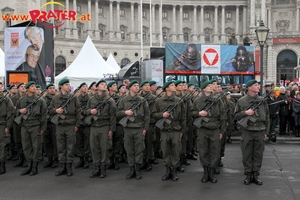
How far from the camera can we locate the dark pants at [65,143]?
9.66m

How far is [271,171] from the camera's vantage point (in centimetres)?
993

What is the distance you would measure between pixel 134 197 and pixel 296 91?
1076 centimetres

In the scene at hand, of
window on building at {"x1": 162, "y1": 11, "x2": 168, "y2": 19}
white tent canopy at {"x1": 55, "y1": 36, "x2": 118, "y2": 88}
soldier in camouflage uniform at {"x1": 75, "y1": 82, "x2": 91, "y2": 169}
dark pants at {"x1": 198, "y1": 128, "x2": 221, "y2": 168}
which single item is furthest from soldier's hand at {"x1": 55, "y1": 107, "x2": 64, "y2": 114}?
window on building at {"x1": 162, "y1": 11, "x2": 168, "y2": 19}

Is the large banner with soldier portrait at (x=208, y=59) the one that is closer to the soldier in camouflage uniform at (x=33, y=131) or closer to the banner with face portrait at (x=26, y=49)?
the banner with face portrait at (x=26, y=49)

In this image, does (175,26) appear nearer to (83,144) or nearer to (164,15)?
(164,15)

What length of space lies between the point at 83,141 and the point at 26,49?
8.50m

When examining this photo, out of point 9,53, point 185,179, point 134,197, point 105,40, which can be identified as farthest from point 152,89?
point 105,40

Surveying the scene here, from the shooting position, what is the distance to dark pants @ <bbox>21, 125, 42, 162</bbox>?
32.2ft

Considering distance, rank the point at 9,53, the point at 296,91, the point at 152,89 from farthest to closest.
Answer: the point at 9,53 → the point at 296,91 → the point at 152,89

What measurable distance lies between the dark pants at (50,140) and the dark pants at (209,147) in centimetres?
453

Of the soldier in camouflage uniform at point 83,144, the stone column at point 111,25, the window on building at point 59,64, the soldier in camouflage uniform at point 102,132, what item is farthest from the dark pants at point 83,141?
the stone column at point 111,25

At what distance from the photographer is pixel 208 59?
24312 millimetres

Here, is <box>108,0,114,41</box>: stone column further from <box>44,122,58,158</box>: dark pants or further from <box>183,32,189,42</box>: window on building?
<box>44,122,58,158</box>: dark pants

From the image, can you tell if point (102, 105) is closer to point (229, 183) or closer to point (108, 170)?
point (108, 170)
